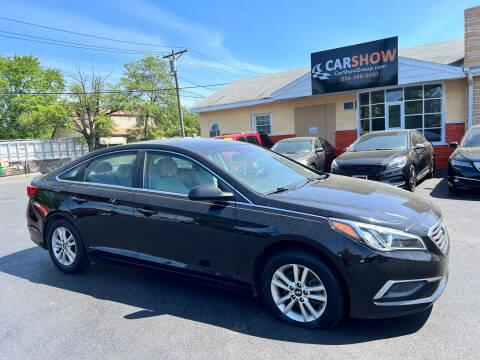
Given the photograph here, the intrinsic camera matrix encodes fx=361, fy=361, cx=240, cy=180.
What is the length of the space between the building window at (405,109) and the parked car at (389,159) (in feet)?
11.5

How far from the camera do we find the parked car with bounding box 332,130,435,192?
297 inches

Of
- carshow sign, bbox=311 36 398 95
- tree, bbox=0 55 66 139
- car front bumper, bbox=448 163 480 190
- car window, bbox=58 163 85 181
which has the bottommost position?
car front bumper, bbox=448 163 480 190

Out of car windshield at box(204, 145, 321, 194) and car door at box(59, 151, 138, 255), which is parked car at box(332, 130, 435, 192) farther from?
car door at box(59, 151, 138, 255)

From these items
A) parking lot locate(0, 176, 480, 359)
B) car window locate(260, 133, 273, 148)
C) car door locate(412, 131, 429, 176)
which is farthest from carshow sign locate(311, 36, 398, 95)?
parking lot locate(0, 176, 480, 359)

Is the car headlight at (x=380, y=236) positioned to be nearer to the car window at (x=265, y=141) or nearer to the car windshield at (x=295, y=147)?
the car windshield at (x=295, y=147)

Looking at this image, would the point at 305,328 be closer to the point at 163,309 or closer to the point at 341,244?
the point at 341,244

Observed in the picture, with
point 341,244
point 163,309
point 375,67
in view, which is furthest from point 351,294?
point 375,67

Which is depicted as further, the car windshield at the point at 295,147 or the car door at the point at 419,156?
the car windshield at the point at 295,147

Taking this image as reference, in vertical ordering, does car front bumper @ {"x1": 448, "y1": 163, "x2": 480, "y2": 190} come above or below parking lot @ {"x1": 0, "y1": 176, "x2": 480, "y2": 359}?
above

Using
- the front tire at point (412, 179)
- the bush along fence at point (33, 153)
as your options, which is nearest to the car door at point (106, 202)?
the front tire at point (412, 179)

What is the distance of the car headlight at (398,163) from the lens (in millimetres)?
7551

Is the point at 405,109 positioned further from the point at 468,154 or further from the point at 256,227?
the point at 256,227

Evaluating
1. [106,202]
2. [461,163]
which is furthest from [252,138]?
[106,202]

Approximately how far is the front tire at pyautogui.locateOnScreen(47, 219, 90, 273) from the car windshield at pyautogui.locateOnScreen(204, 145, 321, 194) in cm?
199
